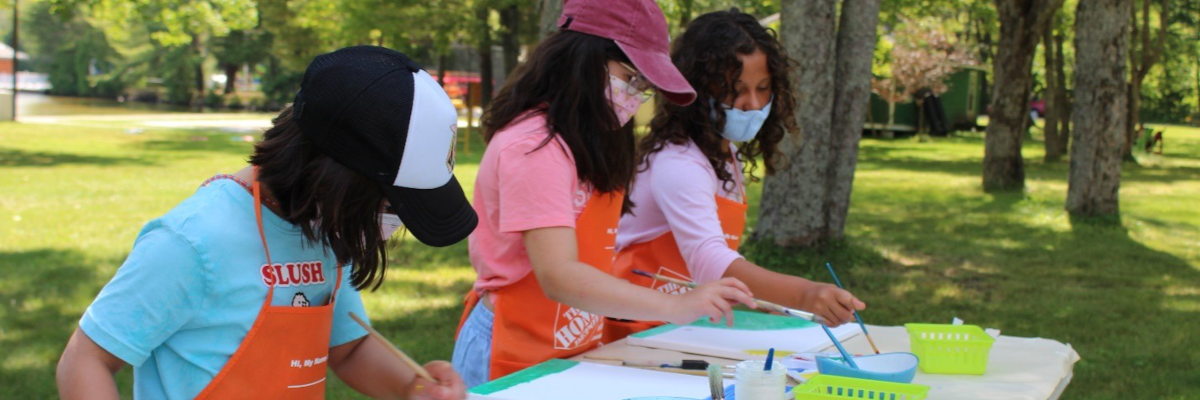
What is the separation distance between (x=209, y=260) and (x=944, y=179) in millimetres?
14958

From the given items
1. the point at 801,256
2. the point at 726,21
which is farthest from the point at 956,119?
the point at 726,21

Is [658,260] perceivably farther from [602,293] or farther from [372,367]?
[372,367]

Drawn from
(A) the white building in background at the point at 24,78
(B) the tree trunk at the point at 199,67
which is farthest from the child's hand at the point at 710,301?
(A) the white building in background at the point at 24,78

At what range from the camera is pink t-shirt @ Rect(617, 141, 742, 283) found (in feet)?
8.77

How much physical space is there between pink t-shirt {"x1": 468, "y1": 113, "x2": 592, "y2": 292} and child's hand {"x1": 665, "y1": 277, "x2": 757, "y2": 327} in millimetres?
274

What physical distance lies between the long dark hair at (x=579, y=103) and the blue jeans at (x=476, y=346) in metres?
0.40

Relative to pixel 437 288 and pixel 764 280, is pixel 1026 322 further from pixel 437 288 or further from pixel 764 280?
pixel 764 280

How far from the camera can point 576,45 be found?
7.67 feet

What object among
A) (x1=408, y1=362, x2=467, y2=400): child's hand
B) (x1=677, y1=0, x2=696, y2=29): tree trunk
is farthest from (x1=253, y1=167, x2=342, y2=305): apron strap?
(x1=677, y1=0, x2=696, y2=29): tree trunk

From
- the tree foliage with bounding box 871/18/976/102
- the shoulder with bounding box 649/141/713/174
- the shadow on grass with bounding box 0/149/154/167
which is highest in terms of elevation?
the tree foliage with bounding box 871/18/976/102

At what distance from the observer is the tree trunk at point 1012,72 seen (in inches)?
511

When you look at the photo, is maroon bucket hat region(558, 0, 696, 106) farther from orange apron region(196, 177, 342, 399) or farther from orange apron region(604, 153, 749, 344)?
orange apron region(196, 177, 342, 399)

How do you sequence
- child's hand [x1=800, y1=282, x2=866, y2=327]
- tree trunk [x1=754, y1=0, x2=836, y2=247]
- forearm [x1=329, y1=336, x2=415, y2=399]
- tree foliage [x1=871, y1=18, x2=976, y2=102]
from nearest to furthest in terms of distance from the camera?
forearm [x1=329, y1=336, x2=415, y2=399] → child's hand [x1=800, y1=282, x2=866, y2=327] → tree trunk [x1=754, y1=0, x2=836, y2=247] → tree foliage [x1=871, y1=18, x2=976, y2=102]

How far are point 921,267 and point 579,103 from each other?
246 inches
